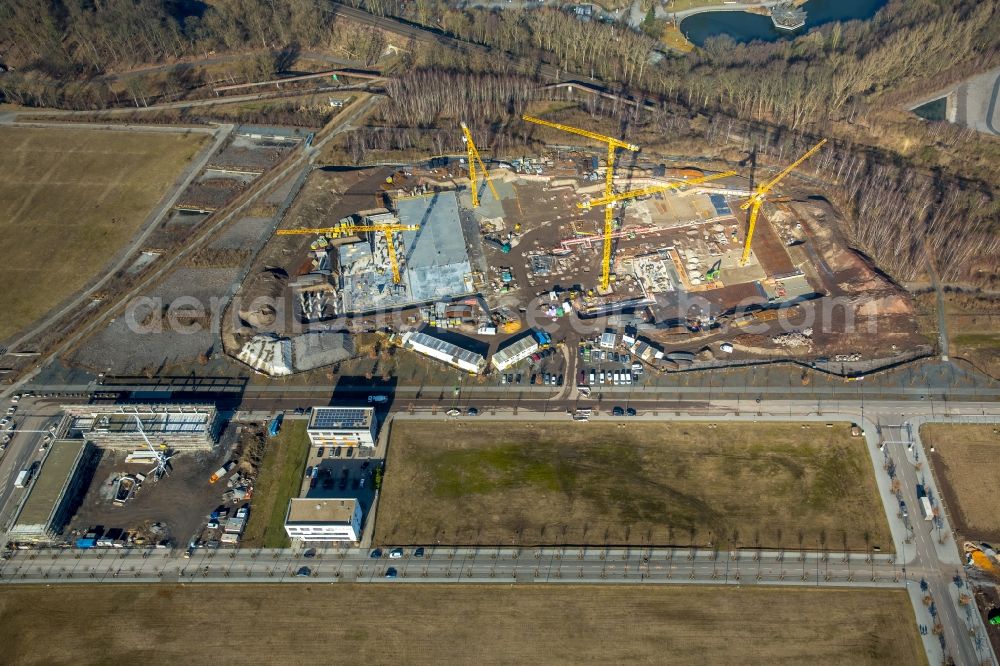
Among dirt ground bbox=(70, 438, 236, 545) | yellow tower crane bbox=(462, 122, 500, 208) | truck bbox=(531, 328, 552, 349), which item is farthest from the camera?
yellow tower crane bbox=(462, 122, 500, 208)

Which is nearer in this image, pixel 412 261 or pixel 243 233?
pixel 412 261

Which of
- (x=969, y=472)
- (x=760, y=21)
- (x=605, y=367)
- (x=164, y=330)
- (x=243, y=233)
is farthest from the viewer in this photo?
(x=760, y=21)

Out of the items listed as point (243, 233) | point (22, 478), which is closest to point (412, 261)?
point (243, 233)

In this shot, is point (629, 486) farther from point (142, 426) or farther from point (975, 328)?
point (142, 426)

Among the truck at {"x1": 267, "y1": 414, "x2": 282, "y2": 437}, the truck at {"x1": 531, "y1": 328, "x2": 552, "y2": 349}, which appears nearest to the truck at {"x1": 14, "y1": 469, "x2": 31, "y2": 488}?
the truck at {"x1": 267, "y1": 414, "x2": 282, "y2": 437}

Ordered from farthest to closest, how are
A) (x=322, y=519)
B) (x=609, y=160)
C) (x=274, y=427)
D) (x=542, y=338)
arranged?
(x=609, y=160) < (x=542, y=338) < (x=274, y=427) < (x=322, y=519)

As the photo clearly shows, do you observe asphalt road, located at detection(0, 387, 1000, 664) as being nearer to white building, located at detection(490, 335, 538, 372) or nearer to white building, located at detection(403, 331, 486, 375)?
white building, located at detection(403, 331, 486, 375)

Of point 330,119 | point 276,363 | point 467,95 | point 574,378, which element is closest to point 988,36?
point 467,95
